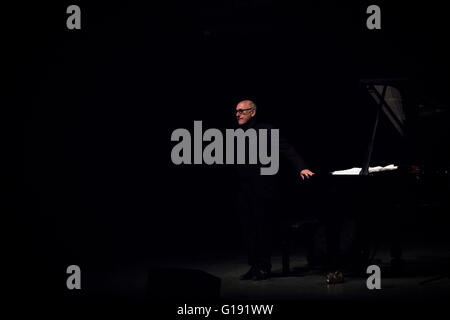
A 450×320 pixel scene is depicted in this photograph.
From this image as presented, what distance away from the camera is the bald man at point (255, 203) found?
6.27 meters

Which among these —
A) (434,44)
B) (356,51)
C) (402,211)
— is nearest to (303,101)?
(356,51)

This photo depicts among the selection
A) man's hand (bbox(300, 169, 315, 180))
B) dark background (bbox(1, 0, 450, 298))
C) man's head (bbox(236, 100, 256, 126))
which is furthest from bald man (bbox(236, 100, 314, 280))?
dark background (bbox(1, 0, 450, 298))

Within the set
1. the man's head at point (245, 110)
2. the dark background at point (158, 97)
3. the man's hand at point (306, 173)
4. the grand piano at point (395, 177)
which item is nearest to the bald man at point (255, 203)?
the man's head at point (245, 110)

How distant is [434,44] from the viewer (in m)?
7.64

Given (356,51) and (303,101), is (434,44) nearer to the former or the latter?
(356,51)

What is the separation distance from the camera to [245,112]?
6262 millimetres

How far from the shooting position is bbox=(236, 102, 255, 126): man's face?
6250 millimetres

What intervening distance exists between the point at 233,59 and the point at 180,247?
2.10 metres

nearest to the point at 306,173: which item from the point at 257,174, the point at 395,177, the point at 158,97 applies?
the point at 257,174

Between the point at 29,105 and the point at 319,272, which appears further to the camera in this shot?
the point at 29,105

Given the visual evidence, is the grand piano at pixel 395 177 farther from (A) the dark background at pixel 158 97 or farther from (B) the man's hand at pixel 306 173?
(A) the dark background at pixel 158 97

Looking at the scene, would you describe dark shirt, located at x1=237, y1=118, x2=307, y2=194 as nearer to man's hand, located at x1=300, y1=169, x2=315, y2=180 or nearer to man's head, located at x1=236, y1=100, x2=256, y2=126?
man's head, located at x1=236, y1=100, x2=256, y2=126

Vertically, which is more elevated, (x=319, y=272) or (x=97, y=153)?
(x=97, y=153)
